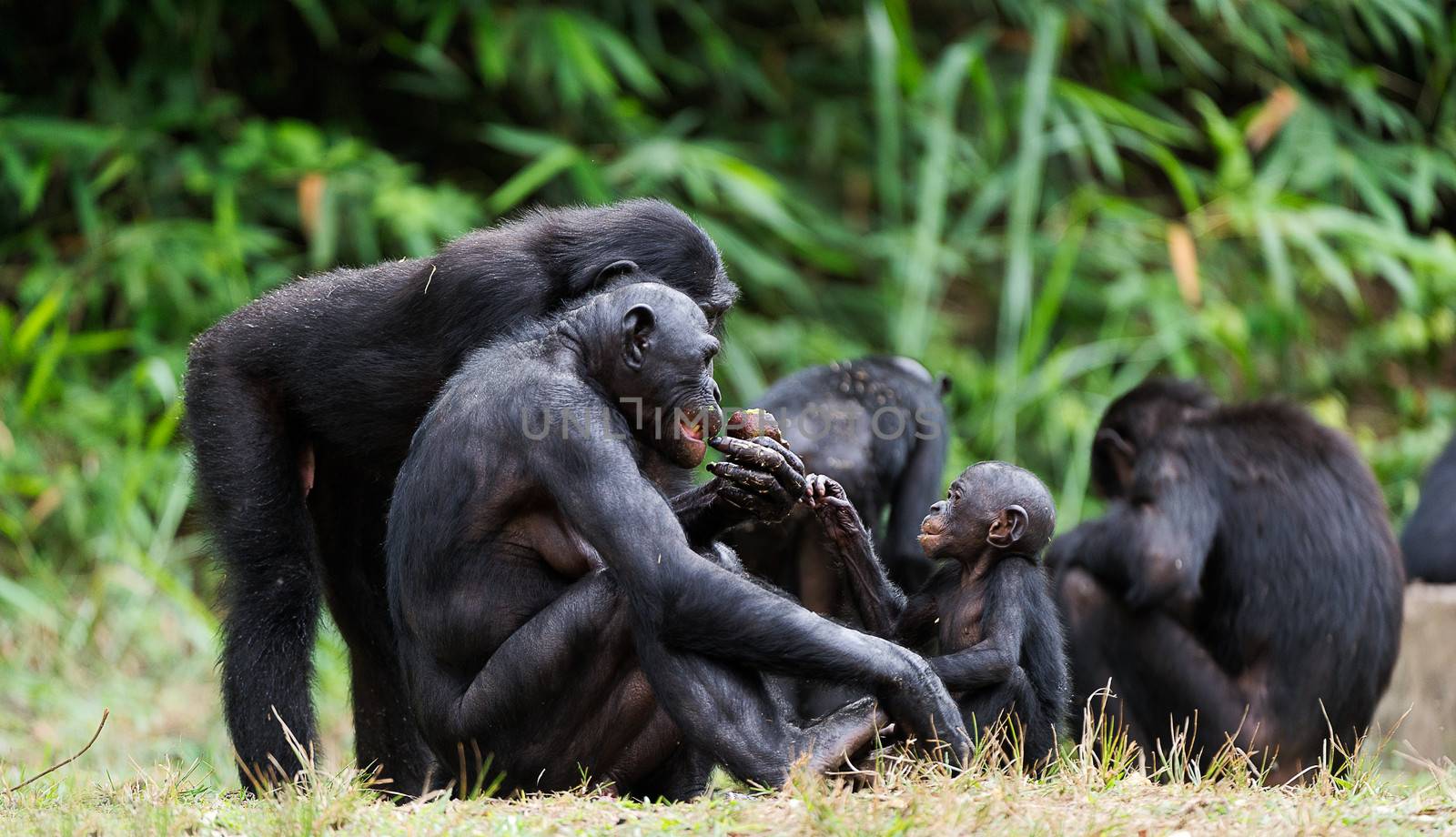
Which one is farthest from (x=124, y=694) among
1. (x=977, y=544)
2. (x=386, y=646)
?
(x=977, y=544)

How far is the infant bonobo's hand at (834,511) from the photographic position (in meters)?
4.33

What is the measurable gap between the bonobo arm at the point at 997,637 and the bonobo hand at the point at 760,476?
639 mm

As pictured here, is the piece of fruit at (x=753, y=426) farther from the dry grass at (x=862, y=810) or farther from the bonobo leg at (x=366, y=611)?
the bonobo leg at (x=366, y=611)

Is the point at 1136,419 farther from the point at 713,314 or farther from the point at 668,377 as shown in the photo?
the point at 668,377

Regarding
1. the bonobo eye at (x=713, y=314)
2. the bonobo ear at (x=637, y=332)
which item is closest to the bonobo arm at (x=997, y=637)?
the bonobo ear at (x=637, y=332)

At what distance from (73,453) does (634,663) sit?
545 cm

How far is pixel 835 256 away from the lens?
9.41 m

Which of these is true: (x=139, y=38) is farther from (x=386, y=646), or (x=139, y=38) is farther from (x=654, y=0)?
(x=386, y=646)

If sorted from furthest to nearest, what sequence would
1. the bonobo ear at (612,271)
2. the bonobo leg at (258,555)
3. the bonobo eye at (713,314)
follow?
the bonobo eye at (713,314), the bonobo ear at (612,271), the bonobo leg at (258,555)

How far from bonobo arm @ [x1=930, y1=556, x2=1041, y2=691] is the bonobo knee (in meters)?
1.44

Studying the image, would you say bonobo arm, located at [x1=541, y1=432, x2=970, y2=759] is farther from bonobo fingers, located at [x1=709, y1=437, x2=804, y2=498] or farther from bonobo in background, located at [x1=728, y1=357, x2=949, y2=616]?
bonobo in background, located at [x1=728, y1=357, x2=949, y2=616]

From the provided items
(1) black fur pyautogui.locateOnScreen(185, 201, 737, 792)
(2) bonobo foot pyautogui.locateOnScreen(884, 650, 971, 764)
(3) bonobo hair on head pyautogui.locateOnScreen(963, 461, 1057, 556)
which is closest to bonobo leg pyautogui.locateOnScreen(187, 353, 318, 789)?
(1) black fur pyautogui.locateOnScreen(185, 201, 737, 792)

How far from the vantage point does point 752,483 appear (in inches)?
151

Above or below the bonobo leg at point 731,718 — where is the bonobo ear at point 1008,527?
above
